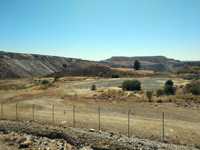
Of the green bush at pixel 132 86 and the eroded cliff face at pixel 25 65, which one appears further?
the eroded cliff face at pixel 25 65

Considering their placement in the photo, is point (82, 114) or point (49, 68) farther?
point (49, 68)

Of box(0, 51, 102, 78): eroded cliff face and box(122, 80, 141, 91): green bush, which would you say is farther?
box(0, 51, 102, 78): eroded cliff face

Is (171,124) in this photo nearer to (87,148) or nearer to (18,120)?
(87,148)

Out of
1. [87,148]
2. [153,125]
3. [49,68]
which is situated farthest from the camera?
[49,68]

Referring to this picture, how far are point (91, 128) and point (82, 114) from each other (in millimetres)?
3795

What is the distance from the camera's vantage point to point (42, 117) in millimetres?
16609

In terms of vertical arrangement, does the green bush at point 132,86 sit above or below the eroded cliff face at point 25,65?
below

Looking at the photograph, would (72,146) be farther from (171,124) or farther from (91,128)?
(171,124)

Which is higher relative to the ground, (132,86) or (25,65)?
(25,65)

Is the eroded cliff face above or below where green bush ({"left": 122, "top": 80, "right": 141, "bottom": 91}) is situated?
above

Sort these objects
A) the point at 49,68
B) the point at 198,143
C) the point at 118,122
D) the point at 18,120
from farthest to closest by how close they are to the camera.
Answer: the point at 49,68 < the point at 18,120 < the point at 118,122 < the point at 198,143

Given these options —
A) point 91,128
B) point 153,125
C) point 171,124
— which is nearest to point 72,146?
point 91,128

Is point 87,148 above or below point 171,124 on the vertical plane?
below

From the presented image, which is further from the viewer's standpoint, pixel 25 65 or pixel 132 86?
pixel 25 65
